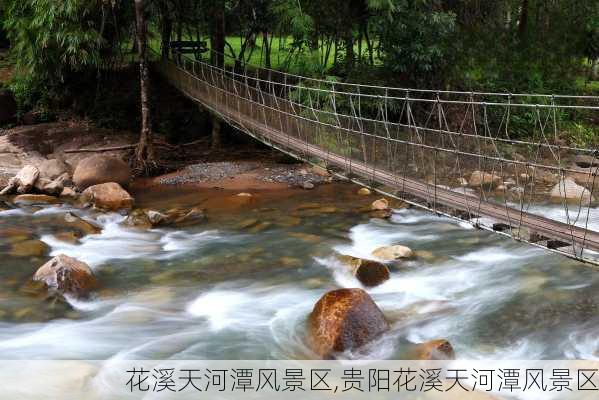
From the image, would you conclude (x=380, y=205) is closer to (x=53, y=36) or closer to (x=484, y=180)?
(x=484, y=180)

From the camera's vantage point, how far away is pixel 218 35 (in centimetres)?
1070

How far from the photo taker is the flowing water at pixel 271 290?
4043mm

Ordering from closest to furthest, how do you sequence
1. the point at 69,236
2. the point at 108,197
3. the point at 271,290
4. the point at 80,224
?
1. the point at 271,290
2. the point at 69,236
3. the point at 80,224
4. the point at 108,197

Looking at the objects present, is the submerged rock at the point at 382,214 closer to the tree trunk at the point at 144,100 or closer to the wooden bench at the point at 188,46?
the tree trunk at the point at 144,100

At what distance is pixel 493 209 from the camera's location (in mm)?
4695

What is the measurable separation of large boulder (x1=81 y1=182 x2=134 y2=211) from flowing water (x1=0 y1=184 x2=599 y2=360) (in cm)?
40

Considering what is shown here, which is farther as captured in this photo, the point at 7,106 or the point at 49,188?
the point at 7,106

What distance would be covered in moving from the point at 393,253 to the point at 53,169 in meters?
5.40

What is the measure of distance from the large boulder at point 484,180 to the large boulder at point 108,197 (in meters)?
4.14

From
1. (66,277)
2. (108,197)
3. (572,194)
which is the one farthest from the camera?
(108,197)

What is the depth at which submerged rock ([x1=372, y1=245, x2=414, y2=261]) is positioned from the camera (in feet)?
17.9

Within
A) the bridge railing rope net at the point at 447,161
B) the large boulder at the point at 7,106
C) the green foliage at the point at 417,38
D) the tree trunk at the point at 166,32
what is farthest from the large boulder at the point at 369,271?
the large boulder at the point at 7,106

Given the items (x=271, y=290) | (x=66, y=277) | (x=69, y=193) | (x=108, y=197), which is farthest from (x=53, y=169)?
(x=271, y=290)

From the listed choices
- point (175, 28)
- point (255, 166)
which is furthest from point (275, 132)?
point (175, 28)
